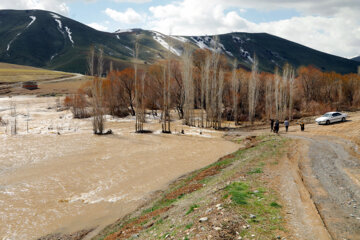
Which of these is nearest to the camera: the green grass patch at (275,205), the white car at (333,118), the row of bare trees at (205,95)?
the green grass patch at (275,205)

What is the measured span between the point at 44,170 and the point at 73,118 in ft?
102

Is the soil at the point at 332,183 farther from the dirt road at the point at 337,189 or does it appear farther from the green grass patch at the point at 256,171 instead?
the green grass patch at the point at 256,171

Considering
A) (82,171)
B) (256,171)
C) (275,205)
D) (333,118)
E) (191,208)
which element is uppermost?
(333,118)

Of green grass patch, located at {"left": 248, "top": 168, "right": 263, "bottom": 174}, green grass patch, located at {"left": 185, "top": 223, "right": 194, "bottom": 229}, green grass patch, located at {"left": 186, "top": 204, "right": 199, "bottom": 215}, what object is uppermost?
green grass patch, located at {"left": 248, "top": 168, "right": 263, "bottom": 174}

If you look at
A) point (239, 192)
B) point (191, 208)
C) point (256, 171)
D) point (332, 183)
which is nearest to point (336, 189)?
Result: point (332, 183)

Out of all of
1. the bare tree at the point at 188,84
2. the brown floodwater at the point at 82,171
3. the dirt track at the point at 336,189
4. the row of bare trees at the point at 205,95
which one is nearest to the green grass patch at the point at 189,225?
the dirt track at the point at 336,189

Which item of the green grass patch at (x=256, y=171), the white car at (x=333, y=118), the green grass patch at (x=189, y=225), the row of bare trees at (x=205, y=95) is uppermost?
the row of bare trees at (x=205, y=95)

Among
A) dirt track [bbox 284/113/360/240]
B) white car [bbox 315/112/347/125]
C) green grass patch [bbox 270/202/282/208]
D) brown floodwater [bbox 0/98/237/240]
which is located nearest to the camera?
dirt track [bbox 284/113/360/240]

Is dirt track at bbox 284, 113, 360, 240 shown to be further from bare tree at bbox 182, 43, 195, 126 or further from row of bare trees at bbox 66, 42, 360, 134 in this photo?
row of bare trees at bbox 66, 42, 360, 134

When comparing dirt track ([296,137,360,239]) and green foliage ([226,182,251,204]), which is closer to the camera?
dirt track ([296,137,360,239])

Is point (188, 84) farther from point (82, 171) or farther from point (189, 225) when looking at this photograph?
point (189, 225)

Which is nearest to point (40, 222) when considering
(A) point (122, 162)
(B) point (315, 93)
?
(A) point (122, 162)

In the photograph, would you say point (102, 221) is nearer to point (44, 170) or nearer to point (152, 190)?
Result: point (152, 190)

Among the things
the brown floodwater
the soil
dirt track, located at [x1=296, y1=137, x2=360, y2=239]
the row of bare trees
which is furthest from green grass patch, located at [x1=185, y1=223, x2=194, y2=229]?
the row of bare trees
